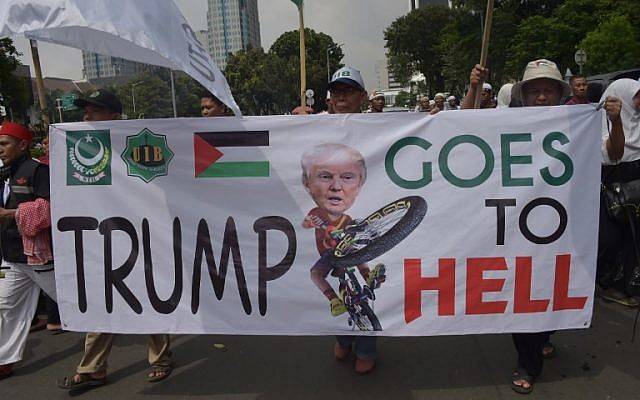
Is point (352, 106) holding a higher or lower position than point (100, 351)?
higher

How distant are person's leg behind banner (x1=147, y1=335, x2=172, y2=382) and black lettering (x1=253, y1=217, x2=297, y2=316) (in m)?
0.83

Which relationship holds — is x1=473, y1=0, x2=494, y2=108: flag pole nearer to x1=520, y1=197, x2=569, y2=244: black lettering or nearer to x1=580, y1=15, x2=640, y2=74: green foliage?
x1=520, y1=197, x2=569, y2=244: black lettering

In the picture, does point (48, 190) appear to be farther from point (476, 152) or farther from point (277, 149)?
point (476, 152)

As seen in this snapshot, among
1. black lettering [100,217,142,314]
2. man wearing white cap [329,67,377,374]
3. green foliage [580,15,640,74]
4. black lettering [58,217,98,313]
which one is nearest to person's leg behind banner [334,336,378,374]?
man wearing white cap [329,67,377,374]

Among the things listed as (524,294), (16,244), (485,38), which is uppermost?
(485,38)

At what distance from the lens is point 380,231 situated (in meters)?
2.99

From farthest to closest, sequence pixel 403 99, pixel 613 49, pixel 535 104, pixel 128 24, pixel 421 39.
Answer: pixel 403 99, pixel 421 39, pixel 613 49, pixel 535 104, pixel 128 24

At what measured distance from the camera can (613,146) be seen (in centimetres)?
329

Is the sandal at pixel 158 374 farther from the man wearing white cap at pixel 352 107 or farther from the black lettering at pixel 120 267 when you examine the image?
the man wearing white cap at pixel 352 107

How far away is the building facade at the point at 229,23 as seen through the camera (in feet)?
300

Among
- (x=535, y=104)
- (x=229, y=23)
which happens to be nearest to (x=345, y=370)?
(x=535, y=104)

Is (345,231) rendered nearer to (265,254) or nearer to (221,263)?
(265,254)

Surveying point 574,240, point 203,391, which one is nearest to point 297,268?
point 203,391

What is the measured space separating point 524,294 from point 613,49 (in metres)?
21.5
